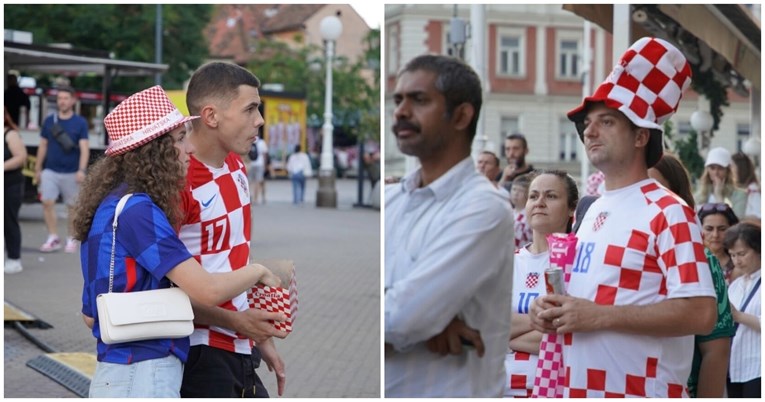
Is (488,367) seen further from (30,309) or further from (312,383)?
(30,309)

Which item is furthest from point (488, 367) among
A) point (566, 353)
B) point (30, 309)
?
point (30, 309)

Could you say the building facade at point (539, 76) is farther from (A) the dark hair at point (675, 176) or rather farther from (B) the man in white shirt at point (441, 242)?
(B) the man in white shirt at point (441, 242)

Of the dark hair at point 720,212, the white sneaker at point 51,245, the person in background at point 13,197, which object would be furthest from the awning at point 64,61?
the dark hair at point 720,212

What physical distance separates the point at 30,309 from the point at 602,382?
25.5 ft

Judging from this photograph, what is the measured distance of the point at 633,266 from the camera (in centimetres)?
335

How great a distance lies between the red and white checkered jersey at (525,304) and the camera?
14.2 ft

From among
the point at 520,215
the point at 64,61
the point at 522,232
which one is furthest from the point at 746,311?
the point at 64,61

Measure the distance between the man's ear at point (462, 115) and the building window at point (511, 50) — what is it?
54047 millimetres

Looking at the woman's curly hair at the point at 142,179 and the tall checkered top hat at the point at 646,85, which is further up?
the tall checkered top hat at the point at 646,85

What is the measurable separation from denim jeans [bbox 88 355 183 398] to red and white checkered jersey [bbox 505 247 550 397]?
3.94 feet

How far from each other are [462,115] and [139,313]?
1.20 metres

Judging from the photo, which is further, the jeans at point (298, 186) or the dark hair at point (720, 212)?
the jeans at point (298, 186)

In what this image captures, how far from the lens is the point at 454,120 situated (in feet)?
8.94

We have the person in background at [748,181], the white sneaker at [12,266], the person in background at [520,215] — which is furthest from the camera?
the white sneaker at [12,266]
